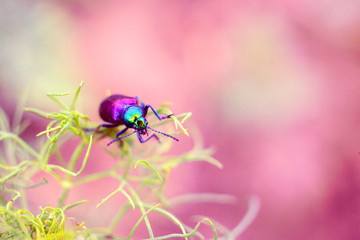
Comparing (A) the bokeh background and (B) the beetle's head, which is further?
(A) the bokeh background

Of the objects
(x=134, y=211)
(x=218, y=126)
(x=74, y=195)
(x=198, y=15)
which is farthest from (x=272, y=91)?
(x=74, y=195)

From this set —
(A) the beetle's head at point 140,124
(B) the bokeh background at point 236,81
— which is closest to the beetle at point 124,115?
(A) the beetle's head at point 140,124

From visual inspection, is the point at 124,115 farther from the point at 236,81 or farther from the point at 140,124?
the point at 236,81

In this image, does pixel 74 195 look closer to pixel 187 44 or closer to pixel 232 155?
pixel 232 155

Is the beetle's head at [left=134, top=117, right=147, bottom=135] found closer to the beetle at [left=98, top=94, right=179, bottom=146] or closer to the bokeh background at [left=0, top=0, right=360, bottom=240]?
the beetle at [left=98, top=94, right=179, bottom=146]

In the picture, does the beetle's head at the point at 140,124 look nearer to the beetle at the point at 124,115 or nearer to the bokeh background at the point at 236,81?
the beetle at the point at 124,115

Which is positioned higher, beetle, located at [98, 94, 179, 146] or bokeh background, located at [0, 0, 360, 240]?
bokeh background, located at [0, 0, 360, 240]

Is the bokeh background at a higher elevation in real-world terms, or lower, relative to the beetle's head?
higher

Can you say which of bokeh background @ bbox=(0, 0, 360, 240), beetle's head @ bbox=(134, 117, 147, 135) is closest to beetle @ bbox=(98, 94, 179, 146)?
beetle's head @ bbox=(134, 117, 147, 135)

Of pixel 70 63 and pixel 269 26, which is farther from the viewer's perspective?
pixel 269 26

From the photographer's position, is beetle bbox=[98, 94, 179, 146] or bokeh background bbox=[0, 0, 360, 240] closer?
beetle bbox=[98, 94, 179, 146]
